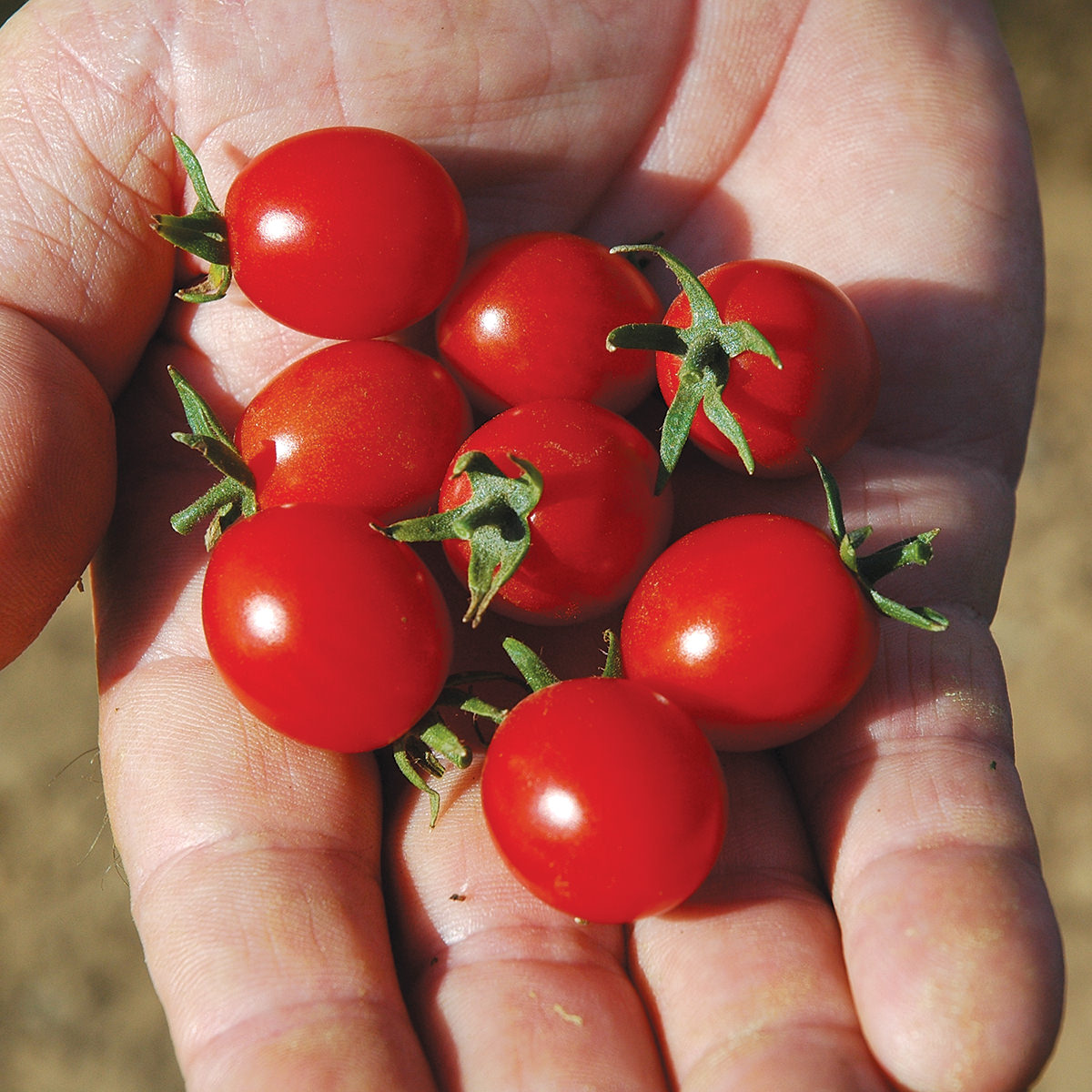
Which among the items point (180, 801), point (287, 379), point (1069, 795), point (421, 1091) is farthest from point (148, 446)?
point (1069, 795)

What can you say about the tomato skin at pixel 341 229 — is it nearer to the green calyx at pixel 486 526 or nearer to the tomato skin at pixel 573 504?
the tomato skin at pixel 573 504

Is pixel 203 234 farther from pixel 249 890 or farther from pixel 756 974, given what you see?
pixel 756 974

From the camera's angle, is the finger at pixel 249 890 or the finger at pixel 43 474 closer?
the finger at pixel 249 890

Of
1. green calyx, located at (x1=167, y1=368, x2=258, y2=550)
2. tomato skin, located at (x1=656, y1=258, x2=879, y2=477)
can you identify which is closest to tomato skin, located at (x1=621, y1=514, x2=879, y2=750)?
tomato skin, located at (x1=656, y1=258, x2=879, y2=477)

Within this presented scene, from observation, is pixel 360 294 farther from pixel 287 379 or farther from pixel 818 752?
pixel 818 752

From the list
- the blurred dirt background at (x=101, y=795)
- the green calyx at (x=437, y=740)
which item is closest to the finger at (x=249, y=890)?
the green calyx at (x=437, y=740)

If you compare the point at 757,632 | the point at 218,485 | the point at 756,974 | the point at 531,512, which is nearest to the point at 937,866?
the point at 756,974
